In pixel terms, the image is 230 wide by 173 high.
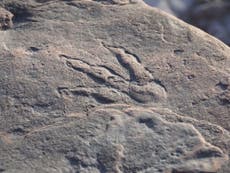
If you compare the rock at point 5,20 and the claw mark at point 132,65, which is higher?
the claw mark at point 132,65

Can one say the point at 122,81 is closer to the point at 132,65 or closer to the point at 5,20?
the point at 132,65

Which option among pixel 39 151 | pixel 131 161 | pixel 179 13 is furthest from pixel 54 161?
pixel 179 13

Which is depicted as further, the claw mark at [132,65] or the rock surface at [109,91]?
the claw mark at [132,65]

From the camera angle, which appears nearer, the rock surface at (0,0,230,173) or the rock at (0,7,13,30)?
the rock surface at (0,0,230,173)

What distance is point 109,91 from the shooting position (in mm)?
1478

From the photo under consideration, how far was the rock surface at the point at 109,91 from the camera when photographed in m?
1.40

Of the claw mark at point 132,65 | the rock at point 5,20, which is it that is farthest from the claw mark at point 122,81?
the rock at point 5,20

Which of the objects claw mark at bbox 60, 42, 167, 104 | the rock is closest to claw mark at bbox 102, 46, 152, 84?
claw mark at bbox 60, 42, 167, 104

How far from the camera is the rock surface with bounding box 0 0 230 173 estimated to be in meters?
1.40

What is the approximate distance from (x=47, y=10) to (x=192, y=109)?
1.37ft

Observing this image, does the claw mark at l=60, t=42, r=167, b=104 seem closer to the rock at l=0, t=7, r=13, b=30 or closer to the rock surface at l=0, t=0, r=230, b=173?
the rock surface at l=0, t=0, r=230, b=173

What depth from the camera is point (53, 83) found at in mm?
1479

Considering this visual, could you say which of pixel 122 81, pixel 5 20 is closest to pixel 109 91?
pixel 122 81

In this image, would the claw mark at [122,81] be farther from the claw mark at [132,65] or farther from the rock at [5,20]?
the rock at [5,20]
